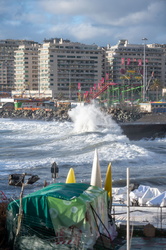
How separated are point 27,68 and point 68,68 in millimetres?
20754

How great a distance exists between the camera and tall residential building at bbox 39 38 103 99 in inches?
5148

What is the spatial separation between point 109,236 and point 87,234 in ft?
4.17

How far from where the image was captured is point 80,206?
1038 centimetres

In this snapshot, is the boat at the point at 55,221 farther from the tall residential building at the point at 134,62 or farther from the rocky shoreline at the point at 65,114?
the tall residential building at the point at 134,62

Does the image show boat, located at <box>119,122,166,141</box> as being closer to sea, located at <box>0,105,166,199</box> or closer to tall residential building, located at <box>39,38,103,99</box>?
sea, located at <box>0,105,166,199</box>

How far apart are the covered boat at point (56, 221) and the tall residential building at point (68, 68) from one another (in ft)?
389

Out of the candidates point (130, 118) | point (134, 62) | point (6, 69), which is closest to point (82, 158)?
point (130, 118)

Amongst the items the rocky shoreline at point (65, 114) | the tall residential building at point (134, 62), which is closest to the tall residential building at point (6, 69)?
the tall residential building at point (134, 62)

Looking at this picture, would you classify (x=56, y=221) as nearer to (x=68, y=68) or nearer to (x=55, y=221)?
(x=55, y=221)

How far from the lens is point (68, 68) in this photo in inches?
5207

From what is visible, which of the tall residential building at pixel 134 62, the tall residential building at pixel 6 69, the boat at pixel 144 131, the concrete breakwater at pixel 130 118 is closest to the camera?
the boat at pixel 144 131

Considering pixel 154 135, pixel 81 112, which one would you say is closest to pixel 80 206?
pixel 154 135

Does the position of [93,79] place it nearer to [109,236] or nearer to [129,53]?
[129,53]

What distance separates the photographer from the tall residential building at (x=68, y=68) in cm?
13075
